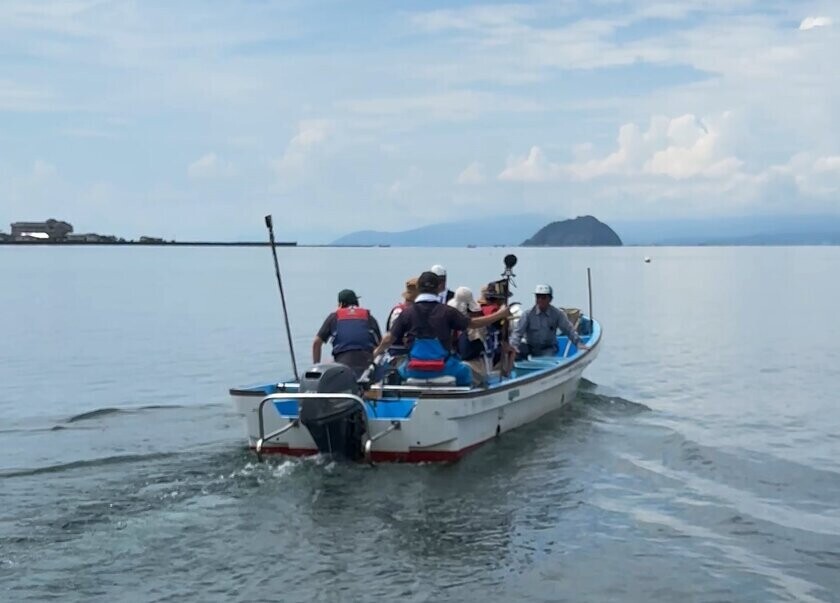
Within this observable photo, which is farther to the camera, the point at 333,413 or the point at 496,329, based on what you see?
the point at 496,329

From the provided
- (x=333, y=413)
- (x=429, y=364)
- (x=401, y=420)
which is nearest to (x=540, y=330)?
(x=429, y=364)

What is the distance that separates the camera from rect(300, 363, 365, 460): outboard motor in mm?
11500

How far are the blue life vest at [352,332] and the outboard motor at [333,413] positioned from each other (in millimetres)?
1101

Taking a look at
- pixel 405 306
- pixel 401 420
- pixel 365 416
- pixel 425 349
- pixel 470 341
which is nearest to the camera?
pixel 365 416

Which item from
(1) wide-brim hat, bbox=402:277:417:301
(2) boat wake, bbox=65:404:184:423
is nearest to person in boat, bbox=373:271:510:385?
(1) wide-brim hat, bbox=402:277:417:301

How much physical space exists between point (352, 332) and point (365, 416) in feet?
5.44

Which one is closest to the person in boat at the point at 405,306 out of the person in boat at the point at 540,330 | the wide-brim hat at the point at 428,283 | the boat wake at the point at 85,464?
the wide-brim hat at the point at 428,283

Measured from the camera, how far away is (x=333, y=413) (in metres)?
11.5

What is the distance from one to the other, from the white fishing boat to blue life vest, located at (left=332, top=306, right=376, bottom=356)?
1.73 ft

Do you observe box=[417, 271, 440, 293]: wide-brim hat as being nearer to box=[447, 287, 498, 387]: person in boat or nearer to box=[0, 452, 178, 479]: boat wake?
box=[447, 287, 498, 387]: person in boat

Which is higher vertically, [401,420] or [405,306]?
[405,306]

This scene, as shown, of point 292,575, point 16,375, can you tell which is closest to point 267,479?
point 292,575

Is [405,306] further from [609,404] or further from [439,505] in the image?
[609,404]

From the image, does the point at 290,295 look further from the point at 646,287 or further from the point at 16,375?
the point at 16,375
